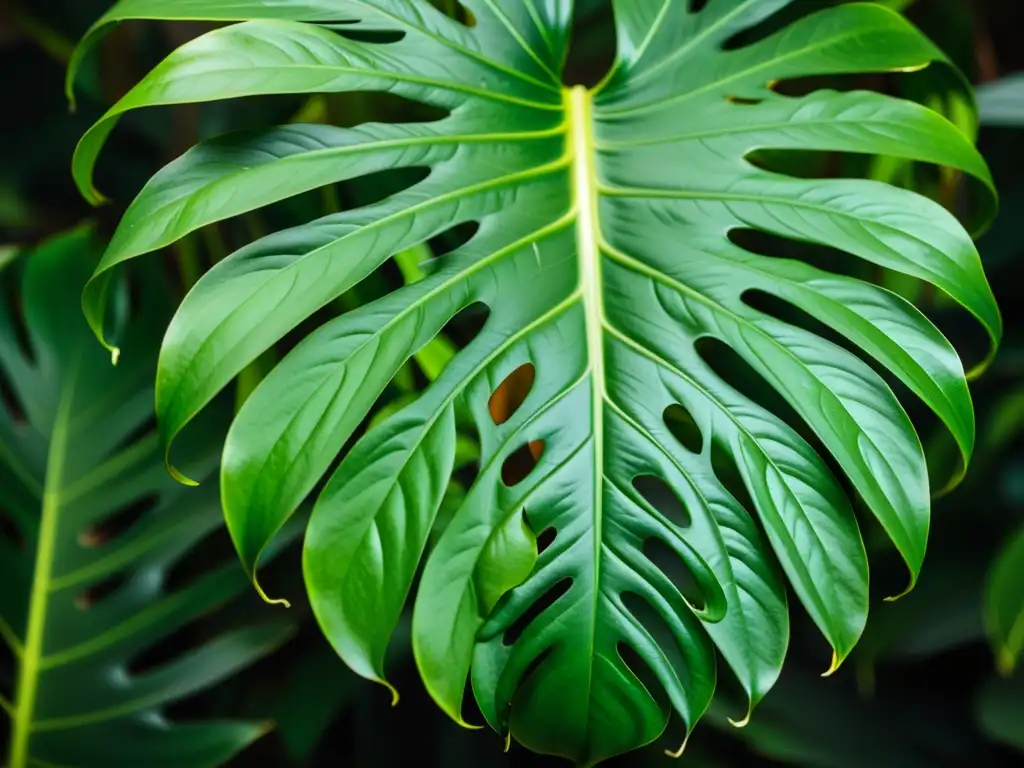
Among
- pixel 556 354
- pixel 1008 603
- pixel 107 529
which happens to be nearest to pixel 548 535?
pixel 556 354

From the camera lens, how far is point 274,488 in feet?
1.53

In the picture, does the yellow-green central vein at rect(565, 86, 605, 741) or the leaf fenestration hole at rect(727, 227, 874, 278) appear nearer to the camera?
the yellow-green central vein at rect(565, 86, 605, 741)

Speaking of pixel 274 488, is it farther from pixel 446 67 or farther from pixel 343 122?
pixel 343 122

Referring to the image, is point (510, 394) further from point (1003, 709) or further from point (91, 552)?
point (1003, 709)

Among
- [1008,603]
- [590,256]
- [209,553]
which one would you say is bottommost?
[1008,603]

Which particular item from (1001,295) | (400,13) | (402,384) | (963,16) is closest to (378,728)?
(402,384)

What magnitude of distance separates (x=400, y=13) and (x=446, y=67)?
0.15ft

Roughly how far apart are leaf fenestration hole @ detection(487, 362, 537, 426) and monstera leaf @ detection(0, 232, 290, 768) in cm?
26

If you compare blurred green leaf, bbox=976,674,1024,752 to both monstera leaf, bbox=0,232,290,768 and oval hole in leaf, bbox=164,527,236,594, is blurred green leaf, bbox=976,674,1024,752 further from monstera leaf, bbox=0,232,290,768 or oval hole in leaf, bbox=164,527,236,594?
oval hole in leaf, bbox=164,527,236,594

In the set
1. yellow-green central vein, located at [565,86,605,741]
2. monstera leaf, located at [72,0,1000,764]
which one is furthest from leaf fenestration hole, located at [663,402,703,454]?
yellow-green central vein, located at [565,86,605,741]

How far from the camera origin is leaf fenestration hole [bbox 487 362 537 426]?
2.19 ft

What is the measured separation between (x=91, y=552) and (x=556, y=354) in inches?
18.7

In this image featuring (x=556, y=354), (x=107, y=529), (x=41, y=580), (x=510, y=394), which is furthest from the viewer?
(x=107, y=529)

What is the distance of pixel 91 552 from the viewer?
0.79 m
